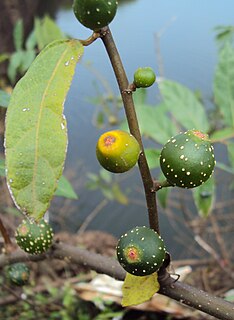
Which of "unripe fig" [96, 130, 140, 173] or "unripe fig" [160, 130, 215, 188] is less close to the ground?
"unripe fig" [96, 130, 140, 173]

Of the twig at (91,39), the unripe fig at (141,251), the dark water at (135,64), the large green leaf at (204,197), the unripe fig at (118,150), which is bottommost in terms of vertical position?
the dark water at (135,64)

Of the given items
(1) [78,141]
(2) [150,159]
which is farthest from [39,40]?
(1) [78,141]

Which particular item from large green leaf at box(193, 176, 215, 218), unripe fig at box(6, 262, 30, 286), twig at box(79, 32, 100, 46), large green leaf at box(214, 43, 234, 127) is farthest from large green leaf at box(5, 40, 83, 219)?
large green leaf at box(214, 43, 234, 127)

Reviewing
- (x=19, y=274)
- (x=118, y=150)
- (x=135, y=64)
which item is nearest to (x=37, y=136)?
(x=118, y=150)

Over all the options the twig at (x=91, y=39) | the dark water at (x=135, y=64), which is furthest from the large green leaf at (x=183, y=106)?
the dark water at (x=135, y=64)

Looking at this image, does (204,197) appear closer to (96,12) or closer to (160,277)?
(160,277)

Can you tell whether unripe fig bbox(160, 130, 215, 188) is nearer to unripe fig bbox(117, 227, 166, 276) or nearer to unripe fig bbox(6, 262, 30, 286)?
unripe fig bbox(117, 227, 166, 276)

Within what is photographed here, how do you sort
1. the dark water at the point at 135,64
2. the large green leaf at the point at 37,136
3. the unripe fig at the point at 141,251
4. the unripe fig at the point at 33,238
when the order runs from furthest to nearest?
1. the dark water at the point at 135,64
2. the unripe fig at the point at 33,238
3. the unripe fig at the point at 141,251
4. the large green leaf at the point at 37,136

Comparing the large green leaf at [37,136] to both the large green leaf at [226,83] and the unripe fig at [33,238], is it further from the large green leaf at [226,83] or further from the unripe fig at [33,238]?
the large green leaf at [226,83]
